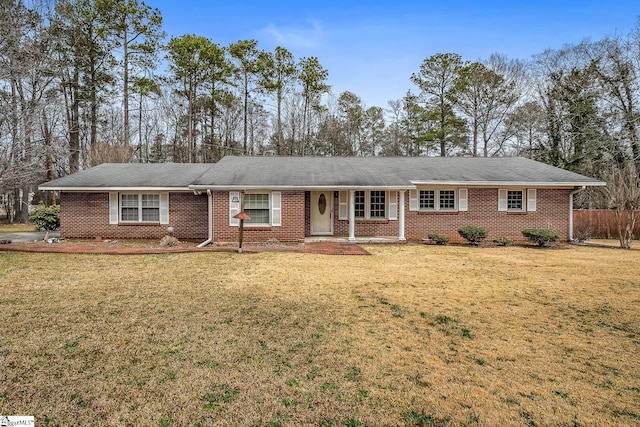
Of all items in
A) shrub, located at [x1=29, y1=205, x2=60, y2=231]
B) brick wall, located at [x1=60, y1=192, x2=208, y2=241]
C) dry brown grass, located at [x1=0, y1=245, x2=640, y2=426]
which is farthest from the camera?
shrub, located at [x1=29, y1=205, x2=60, y2=231]

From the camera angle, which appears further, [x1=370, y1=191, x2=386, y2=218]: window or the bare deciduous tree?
[x1=370, y1=191, x2=386, y2=218]: window

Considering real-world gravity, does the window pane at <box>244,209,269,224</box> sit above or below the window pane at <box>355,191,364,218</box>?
below

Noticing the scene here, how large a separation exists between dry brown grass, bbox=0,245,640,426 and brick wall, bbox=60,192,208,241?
6509 mm

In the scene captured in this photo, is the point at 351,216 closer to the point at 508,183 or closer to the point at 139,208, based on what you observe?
the point at 508,183

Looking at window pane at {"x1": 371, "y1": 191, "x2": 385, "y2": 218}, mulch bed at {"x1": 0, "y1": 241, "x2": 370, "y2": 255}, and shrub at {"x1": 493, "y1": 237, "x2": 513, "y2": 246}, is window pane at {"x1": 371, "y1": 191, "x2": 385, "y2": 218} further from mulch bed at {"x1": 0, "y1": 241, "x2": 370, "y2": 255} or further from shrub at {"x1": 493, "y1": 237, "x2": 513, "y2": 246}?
shrub at {"x1": 493, "y1": 237, "x2": 513, "y2": 246}

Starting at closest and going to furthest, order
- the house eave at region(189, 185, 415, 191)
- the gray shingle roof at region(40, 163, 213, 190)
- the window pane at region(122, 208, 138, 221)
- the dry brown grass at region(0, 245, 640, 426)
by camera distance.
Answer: the dry brown grass at region(0, 245, 640, 426), the house eave at region(189, 185, 415, 191), the gray shingle roof at region(40, 163, 213, 190), the window pane at region(122, 208, 138, 221)

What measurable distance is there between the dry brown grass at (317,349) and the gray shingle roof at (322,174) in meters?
5.93

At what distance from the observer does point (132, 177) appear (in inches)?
590

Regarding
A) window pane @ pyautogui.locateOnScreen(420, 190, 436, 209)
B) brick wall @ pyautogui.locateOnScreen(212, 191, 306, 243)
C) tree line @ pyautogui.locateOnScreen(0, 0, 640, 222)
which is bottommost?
brick wall @ pyautogui.locateOnScreen(212, 191, 306, 243)

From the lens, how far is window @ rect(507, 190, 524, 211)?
576 inches

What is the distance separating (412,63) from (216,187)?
22592 millimetres

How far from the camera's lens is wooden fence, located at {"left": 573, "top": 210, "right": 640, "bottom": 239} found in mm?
16859

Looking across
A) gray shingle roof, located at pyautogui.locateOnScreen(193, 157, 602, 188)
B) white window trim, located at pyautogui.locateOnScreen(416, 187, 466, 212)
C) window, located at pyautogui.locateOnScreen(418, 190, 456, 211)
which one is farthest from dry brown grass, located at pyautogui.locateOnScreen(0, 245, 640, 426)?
window, located at pyautogui.locateOnScreen(418, 190, 456, 211)

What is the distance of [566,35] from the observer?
2444cm
